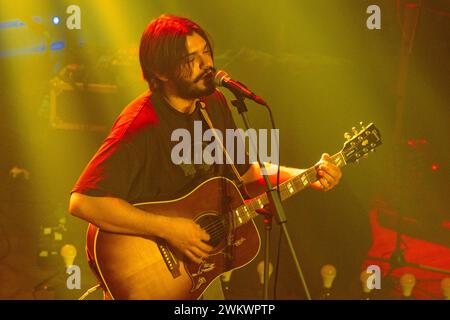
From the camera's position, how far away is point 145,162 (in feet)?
9.66

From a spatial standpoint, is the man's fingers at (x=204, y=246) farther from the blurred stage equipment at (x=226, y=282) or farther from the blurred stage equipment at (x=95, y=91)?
the blurred stage equipment at (x=95, y=91)

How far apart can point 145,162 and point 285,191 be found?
0.76 metres

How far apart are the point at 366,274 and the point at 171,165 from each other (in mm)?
1978

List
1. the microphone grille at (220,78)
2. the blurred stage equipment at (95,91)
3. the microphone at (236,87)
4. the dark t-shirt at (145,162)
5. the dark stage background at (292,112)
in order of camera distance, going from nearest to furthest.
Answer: the microphone at (236,87), the microphone grille at (220,78), the dark t-shirt at (145,162), the dark stage background at (292,112), the blurred stage equipment at (95,91)

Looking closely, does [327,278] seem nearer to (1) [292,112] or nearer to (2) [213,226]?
(1) [292,112]

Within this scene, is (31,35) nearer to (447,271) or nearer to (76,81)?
(76,81)

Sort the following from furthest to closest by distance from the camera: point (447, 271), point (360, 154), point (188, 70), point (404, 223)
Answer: point (404, 223) < point (447, 271) < point (360, 154) < point (188, 70)

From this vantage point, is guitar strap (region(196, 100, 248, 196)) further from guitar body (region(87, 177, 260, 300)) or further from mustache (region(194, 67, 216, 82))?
mustache (region(194, 67, 216, 82))

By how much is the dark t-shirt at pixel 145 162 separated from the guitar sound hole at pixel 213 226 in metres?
0.17

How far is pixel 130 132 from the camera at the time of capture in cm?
286

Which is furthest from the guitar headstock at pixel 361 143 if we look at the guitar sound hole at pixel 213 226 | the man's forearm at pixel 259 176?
the guitar sound hole at pixel 213 226

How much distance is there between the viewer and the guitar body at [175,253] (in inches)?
111

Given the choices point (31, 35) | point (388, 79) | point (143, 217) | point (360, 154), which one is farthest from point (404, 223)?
point (31, 35)

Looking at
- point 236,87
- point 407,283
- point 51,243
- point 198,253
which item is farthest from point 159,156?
point 407,283
